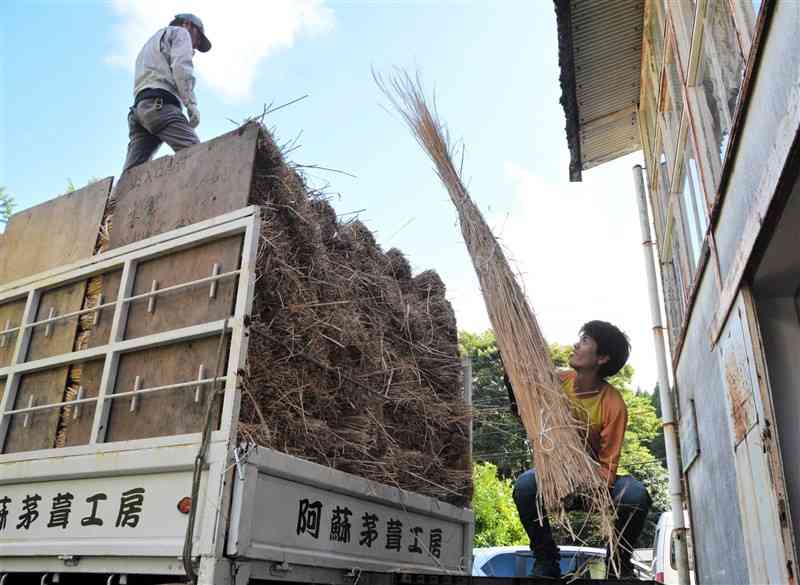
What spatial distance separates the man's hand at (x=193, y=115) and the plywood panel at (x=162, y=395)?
2030 millimetres

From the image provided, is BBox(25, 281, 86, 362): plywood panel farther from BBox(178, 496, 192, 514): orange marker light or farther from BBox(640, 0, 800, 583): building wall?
BBox(640, 0, 800, 583): building wall

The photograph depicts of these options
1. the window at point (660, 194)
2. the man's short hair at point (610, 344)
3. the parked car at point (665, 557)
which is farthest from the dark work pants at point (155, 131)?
the parked car at point (665, 557)

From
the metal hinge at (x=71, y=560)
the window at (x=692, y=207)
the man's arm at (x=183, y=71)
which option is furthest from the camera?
the man's arm at (x=183, y=71)

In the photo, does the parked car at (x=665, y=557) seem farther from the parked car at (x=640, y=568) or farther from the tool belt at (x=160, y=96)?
the tool belt at (x=160, y=96)

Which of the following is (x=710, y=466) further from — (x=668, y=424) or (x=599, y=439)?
(x=668, y=424)

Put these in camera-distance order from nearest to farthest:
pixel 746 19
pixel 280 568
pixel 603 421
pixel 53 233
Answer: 1. pixel 746 19
2. pixel 280 568
3. pixel 603 421
4. pixel 53 233

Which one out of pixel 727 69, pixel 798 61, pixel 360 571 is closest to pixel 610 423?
pixel 360 571

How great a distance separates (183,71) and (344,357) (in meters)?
2.38

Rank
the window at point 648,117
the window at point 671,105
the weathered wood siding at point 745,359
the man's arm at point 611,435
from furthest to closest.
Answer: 1. the window at point 648,117
2. the window at point 671,105
3. the man's arm at point 611,435
4. the weathered wood siding at point 745,359

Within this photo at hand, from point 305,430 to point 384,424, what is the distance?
0.71 metres

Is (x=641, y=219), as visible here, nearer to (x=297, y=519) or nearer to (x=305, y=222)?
(x=305, y=222)

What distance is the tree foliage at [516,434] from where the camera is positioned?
161 inches

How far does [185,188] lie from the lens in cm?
372

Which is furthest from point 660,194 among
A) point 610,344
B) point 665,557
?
point 665,557
